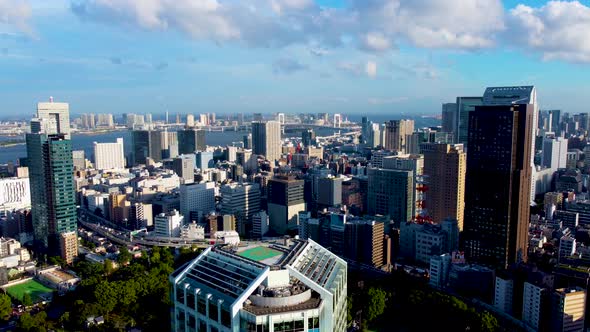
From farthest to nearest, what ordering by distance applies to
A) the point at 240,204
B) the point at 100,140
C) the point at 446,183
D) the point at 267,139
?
the point at 100,140 → the point at 267,139 → the point at 240,204 → the point at 446,183

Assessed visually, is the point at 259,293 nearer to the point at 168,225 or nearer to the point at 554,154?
the point at 168,225

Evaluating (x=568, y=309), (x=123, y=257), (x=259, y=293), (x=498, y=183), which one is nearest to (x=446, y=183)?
(x=498, y=183)

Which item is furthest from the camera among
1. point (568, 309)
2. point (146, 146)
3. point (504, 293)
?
point (146, 146)

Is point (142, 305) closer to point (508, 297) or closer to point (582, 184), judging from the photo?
point (508, 297)

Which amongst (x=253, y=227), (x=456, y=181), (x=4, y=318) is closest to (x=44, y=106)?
(x=253, y=227)

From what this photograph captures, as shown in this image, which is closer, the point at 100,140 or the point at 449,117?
the point at 449,117

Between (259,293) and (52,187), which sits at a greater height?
(259,293)

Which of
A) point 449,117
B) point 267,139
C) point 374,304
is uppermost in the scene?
point 449,117
